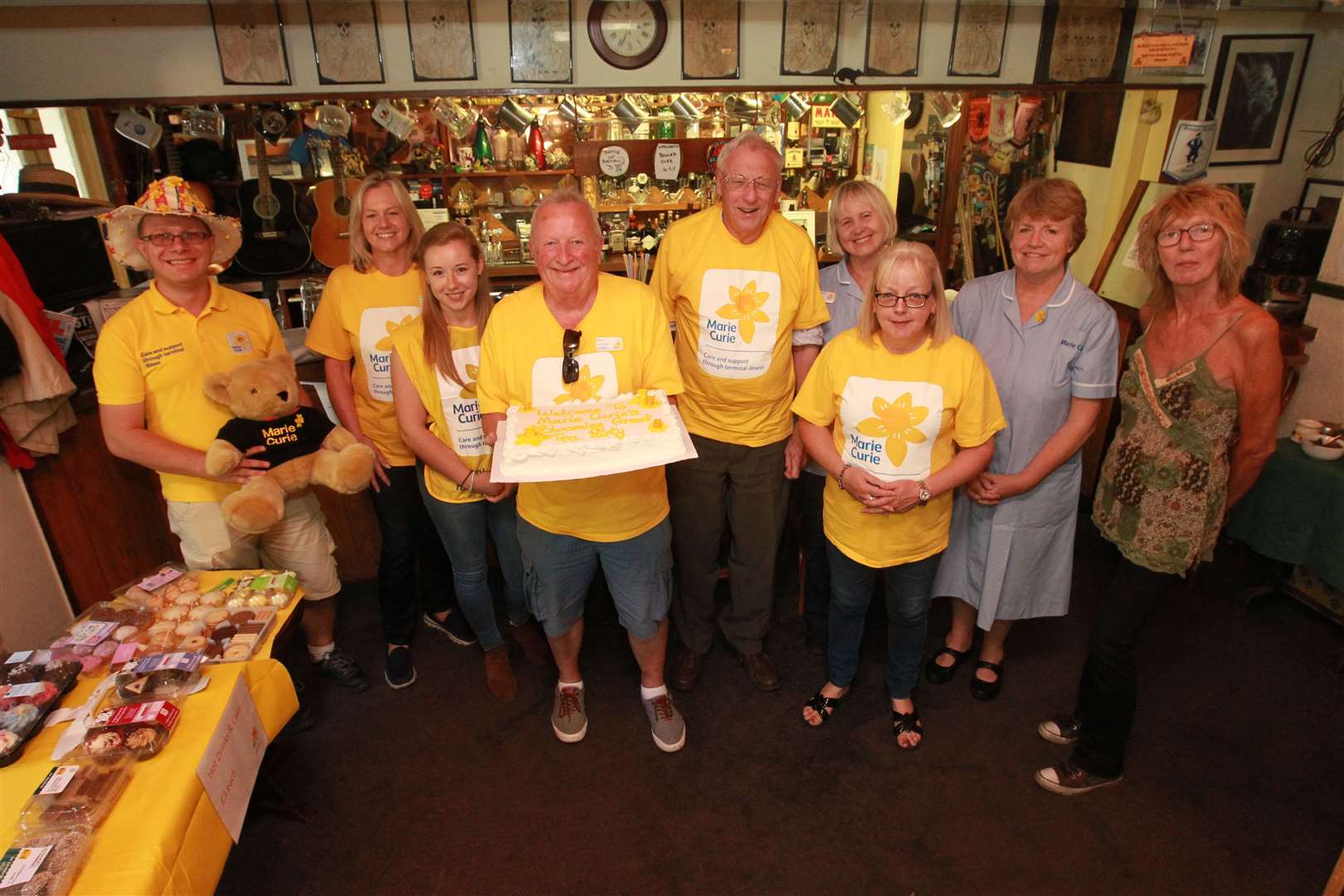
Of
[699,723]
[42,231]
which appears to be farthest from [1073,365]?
[42,231]

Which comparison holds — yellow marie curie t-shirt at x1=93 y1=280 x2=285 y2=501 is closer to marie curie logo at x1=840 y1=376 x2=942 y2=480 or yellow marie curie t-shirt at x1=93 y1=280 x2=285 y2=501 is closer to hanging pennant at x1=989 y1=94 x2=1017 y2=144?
marie curie logo at x1=840 y1=376 x2=942 y2=480

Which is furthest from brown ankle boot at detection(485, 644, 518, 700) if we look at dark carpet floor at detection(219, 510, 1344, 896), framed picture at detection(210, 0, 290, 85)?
framed picture at detection(210, 0, 290, 85)

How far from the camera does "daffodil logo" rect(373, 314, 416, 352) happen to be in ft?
7.66

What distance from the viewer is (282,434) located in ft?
7.31

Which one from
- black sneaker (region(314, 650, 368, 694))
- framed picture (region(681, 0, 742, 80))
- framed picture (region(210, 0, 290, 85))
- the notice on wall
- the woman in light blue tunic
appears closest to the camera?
the notice on wall

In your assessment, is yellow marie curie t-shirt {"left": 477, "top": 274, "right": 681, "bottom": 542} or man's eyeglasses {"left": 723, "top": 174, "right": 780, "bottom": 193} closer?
yellow marie curie t-shirt {"left": 477, "top": 274, "right": 681, "bottom": 542}

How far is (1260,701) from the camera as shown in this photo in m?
2.60

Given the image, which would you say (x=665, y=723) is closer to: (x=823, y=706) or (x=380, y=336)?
(x=823, y=706)

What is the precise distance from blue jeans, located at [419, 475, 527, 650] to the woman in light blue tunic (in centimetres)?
141

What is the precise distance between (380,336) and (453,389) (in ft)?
1.30

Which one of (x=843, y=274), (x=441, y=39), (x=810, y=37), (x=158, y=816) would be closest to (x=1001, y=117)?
(x=810, y=37)

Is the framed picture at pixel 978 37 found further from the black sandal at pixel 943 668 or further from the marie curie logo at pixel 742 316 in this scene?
the black sandal at pixel 943 668

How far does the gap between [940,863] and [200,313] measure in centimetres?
250

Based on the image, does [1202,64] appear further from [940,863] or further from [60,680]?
[60,680]
